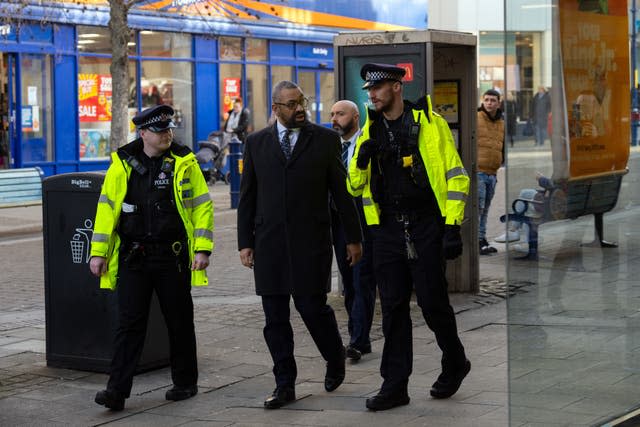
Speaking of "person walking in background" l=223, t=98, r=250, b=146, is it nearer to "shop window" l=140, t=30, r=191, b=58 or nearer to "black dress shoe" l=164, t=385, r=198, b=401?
"shop window" l=140, t=30, r=191, b=58

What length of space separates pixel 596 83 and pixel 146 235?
9.00ft

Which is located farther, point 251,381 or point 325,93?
point 325,93

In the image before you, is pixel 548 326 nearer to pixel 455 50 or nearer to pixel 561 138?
pixel 561 138

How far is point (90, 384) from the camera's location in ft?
24.3

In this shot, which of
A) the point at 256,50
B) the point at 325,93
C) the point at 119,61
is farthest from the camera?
the point at 325,93

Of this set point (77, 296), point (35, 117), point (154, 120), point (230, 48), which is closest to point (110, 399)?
point (77, 296)

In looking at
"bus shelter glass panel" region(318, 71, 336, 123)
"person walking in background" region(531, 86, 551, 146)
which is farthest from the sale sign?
"person walking in background" region(531, 86, 551, 146)

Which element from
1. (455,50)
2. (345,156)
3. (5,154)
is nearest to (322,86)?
(5,154)

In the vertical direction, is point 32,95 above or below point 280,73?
below

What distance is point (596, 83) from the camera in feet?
17.7

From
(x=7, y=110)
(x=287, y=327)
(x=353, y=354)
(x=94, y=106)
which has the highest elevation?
(x=94, y=106)

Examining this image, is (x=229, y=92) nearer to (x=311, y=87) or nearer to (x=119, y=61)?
(x=311, y=87)

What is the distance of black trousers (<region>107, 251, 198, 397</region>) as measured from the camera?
6715mm

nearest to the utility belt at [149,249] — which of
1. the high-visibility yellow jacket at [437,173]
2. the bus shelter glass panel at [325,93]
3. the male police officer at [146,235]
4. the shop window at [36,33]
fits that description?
the male police officer at [146,235]
